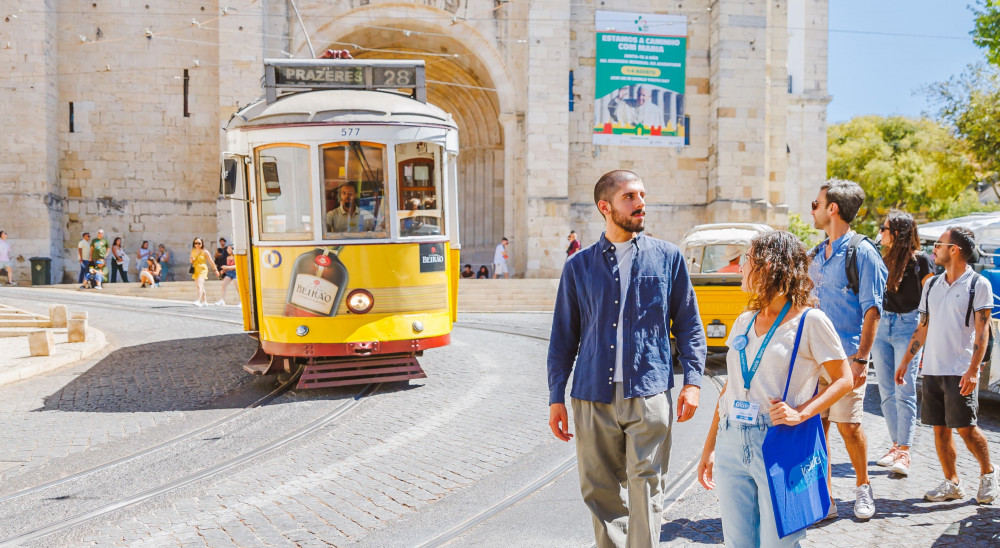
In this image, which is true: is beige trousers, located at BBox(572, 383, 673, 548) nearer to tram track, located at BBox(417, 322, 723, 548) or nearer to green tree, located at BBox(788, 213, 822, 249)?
tram track, located at BBox(417, 322, 723, 548)

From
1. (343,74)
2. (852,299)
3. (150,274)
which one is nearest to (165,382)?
(343,74)

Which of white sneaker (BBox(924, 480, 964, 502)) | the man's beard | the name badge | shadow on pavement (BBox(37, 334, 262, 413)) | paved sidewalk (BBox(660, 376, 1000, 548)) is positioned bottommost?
shadow on pavement (BBox(37, 334, 262, 413))

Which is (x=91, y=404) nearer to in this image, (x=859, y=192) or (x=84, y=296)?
(x=859, y=192)

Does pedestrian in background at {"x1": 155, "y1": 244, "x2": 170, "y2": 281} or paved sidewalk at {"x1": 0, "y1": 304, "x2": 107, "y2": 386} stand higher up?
pedestrian in background at {"x1": 155, "y1": 244, "x2": 170, "y2": 281}

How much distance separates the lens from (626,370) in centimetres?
317

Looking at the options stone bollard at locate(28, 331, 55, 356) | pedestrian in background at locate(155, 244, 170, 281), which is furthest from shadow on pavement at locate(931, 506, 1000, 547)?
pedestrian in background at locate(155, 244, 170, 281)

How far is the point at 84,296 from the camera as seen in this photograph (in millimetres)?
19016

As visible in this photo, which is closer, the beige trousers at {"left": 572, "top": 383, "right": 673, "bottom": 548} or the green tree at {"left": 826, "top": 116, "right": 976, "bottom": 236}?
the beige trousers at {"left": 572, "top": 383, "right": 673, "bottom": 548}

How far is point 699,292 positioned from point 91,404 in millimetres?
6566

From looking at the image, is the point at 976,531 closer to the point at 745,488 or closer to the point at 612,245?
the point at 745,488

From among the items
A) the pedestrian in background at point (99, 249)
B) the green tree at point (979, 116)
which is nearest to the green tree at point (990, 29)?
the green tree at point (979, 116)

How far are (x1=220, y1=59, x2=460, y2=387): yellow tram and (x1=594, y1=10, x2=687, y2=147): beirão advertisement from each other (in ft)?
54.6

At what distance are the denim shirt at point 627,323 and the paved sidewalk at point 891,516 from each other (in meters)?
1.18

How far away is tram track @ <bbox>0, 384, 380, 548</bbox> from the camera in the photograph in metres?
4.28
